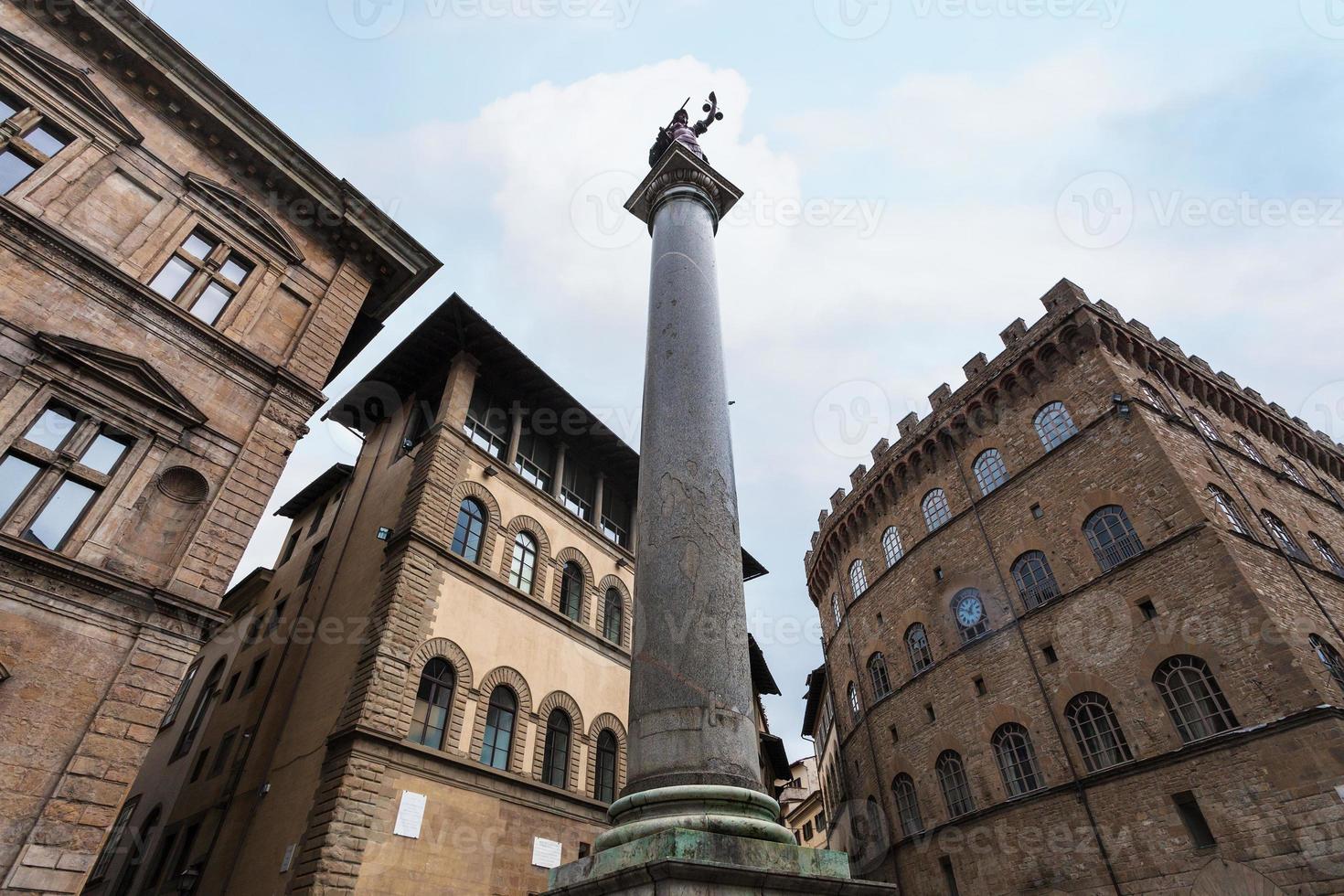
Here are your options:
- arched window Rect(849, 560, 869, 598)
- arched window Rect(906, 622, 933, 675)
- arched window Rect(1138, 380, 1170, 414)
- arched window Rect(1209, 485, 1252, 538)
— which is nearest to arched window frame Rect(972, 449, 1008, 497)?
arched window Rect(1138, 380, 1170, 414)

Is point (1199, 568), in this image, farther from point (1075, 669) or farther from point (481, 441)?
point (481, 441)

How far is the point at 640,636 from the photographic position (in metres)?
5.26

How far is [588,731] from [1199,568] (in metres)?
14.0

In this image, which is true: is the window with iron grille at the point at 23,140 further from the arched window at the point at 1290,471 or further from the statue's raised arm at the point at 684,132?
the arched window at the point at 1290,471

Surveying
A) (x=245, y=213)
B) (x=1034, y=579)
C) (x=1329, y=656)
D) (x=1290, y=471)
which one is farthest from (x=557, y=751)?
(x=1290, y=471)

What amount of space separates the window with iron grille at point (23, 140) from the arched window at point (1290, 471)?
3012cm

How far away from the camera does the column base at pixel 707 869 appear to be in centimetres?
372

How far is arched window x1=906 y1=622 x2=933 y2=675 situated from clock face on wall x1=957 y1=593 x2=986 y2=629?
1436 mm

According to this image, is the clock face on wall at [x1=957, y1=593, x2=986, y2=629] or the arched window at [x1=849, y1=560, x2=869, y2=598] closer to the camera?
the clock face on wall at [x1=957, y1=593, x2=986, y2=629]

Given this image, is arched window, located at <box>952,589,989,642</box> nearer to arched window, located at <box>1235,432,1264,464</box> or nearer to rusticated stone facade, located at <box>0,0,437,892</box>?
arched window, located at <box>1235,432,1264,464</box>

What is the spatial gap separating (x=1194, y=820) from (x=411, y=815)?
15127 millimetres

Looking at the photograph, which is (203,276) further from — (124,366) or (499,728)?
(499,728)

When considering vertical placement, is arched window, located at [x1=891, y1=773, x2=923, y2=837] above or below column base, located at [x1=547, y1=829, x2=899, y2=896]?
above

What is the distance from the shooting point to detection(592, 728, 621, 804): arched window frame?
612 inches
